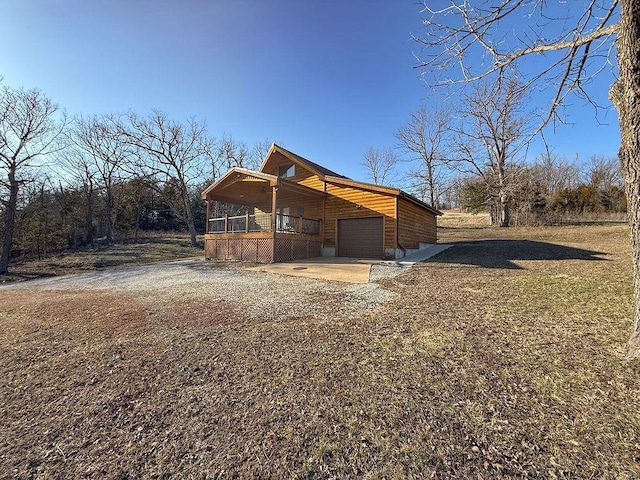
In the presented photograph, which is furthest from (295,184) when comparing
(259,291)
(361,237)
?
(259,291)

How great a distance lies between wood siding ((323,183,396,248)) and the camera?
1279cm

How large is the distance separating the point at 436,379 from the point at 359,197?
11.6 meters

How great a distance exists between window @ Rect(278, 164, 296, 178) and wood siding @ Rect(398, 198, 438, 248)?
22.3ft

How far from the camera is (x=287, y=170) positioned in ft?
54.6

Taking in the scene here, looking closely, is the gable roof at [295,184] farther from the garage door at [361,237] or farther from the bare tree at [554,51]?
the bare tree at [554,51]

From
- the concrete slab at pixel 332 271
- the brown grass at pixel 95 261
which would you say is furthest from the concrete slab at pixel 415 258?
the brown grass at pixel 95 261

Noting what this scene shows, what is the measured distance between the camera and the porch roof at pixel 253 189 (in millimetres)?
12570

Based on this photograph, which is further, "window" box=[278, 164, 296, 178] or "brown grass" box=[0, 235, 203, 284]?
"window" box=[278, 164, 296, 178]

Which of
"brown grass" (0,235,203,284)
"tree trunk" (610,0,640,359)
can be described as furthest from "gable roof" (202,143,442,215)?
"tree trunk" (610,0,640,359)

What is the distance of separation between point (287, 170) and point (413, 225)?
26.6 ft

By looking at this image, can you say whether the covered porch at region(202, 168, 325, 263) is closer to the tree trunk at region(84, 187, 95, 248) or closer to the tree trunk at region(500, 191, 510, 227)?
the tree trunk at region(84, 187, 95, 248)

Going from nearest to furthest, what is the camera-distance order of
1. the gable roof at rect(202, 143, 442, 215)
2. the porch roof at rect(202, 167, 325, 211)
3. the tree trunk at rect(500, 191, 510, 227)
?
1. the gable roof at rect(202, 143, 442, 215)
2. the porch roof at rect(202, 167, 325, 211)
3. the tree trunk at rect(500, 191, 510, 227)

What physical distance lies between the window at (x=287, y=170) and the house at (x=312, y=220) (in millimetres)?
60

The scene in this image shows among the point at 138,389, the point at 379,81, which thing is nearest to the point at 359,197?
the point at 379,81
